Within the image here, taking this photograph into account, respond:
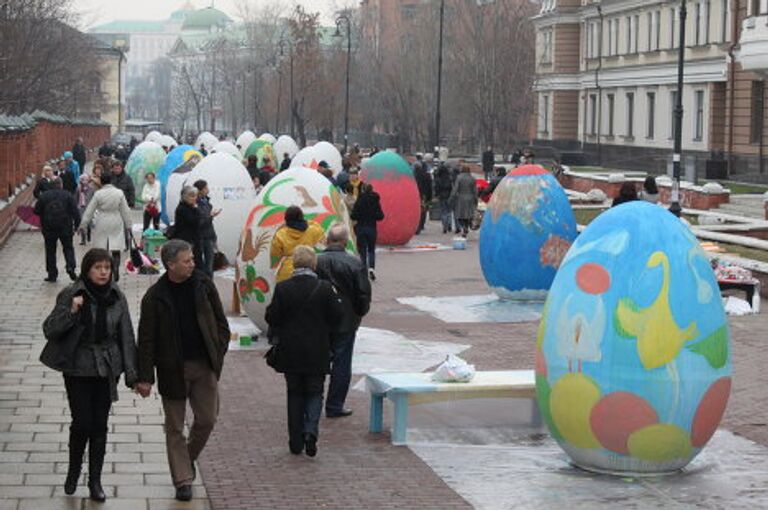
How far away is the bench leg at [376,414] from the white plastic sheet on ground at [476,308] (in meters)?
7.22

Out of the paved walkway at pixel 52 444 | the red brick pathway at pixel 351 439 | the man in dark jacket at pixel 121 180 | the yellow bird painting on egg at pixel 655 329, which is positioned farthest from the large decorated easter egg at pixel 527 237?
the man in dark jacket at pixel 121 180

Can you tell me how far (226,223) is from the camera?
1048 inches

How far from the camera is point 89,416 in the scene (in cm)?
1008

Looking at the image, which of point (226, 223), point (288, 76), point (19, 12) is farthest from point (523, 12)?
point (226, 223)

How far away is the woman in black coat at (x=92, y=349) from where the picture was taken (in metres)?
9.94

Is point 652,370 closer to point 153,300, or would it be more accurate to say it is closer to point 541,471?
point 541,471

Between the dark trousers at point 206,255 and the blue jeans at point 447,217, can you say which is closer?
the dark trousers at point 206,255

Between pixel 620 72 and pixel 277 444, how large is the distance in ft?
200

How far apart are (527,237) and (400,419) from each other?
944 centimetres

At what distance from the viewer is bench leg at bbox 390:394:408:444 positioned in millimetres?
12234

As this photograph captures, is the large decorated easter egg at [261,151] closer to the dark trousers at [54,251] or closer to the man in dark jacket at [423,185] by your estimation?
the man in dark jacket at [423,185]

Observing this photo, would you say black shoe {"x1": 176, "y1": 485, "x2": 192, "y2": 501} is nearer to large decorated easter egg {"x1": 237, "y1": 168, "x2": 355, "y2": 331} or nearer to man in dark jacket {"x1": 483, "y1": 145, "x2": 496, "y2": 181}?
large decorated easter egg {"x1": 237, "y1": 168, "x2": 355, "y2": 331}

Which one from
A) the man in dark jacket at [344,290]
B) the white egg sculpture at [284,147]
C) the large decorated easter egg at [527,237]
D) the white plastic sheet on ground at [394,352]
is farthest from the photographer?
the white egg sculpture at [284,147]

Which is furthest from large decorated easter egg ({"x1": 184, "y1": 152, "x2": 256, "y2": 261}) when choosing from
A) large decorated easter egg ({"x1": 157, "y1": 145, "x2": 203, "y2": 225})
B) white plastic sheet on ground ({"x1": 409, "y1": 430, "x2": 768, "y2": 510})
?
white plastic sheet on ground ({"x1": 409, "y1": 430, "x2": 768, "y2": 510})
